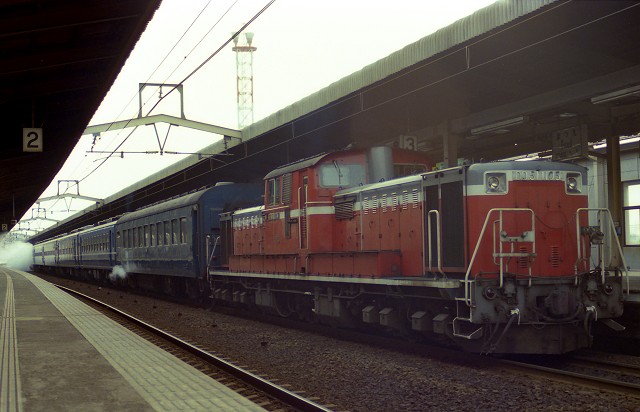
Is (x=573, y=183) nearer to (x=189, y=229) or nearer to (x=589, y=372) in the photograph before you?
(x=589, y=372)

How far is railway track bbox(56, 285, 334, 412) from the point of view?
283 inches

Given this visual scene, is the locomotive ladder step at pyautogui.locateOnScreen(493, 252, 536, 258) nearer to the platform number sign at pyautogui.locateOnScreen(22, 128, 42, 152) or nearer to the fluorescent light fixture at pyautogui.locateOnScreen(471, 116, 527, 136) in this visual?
the fluorescent light fixture at pyautogui.locateOnScreen(471, 116, 527, 136)

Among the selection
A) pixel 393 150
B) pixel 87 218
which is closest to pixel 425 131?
pixel 393 150

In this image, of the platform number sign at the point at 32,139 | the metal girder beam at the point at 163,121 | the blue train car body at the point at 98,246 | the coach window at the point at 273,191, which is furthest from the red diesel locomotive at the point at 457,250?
the blue train car body at the point at 98,246

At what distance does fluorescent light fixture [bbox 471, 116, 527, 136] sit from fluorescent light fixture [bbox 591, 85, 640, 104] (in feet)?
6.31

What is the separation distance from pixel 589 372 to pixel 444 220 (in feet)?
9.31

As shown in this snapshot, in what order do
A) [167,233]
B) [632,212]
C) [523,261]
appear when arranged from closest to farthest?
[523,261]
[167,233]
[632,212]

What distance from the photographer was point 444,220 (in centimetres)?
1014

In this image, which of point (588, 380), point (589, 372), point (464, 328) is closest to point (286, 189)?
point (464, 328)

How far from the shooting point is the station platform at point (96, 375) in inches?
276

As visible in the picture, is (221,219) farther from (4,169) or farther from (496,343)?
(496,343)

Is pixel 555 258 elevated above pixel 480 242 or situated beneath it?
situated beneath

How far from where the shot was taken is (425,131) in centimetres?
1872

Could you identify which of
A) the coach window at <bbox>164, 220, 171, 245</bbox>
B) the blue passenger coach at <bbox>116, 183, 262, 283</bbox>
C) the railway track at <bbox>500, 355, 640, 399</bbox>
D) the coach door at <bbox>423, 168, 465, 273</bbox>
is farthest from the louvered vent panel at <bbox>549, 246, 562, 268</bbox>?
the coach window at <bbox>164, 220, 171, 245</bbox>
